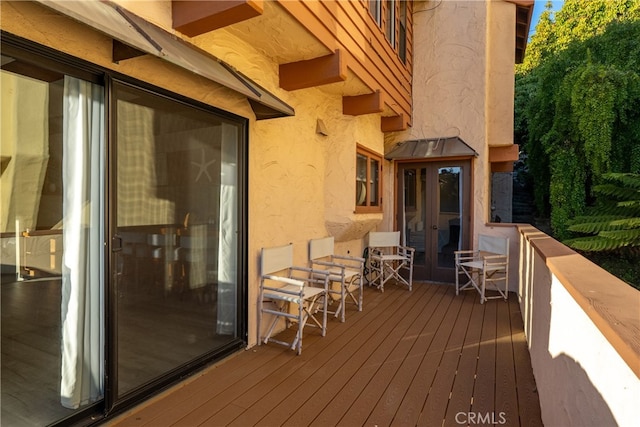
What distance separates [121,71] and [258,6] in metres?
0.98

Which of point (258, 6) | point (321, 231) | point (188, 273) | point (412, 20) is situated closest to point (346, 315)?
point (321, 231)

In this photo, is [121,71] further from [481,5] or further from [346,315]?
[481,5]

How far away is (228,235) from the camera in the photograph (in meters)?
3.18

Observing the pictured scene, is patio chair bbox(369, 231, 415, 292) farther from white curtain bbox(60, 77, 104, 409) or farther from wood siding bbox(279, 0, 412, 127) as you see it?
white curtain bbox(60, 77, 104, 409)

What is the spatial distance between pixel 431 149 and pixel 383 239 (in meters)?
1.87

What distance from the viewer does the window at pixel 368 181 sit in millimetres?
5449

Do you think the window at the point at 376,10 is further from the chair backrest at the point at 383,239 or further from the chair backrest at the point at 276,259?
the chair backrest at the point at 276,259

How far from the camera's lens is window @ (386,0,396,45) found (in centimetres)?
557

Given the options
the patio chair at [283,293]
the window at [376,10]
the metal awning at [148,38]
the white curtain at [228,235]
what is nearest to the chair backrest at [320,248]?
the patio chair at [283,293]

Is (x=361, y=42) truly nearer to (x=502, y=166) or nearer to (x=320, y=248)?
(x=320, y=248)

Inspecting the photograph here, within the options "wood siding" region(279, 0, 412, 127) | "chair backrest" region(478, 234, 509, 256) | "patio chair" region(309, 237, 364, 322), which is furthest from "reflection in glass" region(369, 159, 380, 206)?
"chair backrest" region(478, 234, 509, 256)

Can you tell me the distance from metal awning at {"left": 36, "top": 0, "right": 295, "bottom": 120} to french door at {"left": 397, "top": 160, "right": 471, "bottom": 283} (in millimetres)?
4450

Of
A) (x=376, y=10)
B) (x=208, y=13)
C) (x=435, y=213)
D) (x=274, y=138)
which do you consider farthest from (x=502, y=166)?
(x=208, y=13)

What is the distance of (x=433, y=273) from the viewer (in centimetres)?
649
